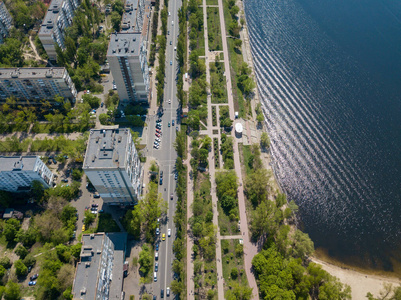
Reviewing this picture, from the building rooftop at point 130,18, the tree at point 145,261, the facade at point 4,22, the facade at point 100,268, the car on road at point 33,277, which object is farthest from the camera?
the facade at point 4,22

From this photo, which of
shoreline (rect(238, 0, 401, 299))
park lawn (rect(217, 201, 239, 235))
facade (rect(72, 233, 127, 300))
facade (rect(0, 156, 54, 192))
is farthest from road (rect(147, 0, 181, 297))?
shoreline (rect(238, 0, 401, 299))

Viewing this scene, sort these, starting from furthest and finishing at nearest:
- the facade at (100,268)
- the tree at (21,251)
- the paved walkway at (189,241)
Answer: the tree at (21,251) < the paved walkway at (189,241) < the facade at (100,268)

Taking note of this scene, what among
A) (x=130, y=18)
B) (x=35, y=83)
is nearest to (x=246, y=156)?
(x=130, y=18)

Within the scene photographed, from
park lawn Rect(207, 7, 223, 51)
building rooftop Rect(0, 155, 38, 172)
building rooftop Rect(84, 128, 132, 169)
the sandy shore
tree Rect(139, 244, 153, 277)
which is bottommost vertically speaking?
the sandy shore

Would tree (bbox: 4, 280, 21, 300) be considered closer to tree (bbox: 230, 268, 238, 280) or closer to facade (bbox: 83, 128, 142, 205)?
facade (bbox: 83, 128, 142, 205)

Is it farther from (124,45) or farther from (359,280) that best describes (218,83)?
(359,280)

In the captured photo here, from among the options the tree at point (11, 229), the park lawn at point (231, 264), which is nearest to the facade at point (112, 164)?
the tree at point (11, 229)

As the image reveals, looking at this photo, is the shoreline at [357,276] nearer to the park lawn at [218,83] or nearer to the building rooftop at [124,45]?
the park lawn at [218,83]
